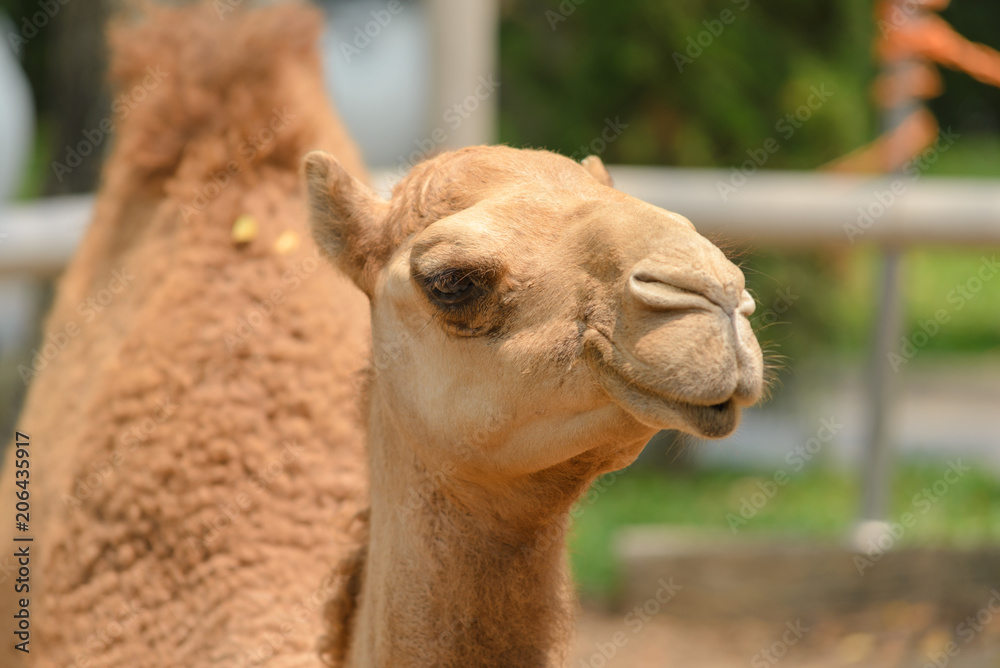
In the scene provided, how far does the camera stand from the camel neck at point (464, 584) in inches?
80.2

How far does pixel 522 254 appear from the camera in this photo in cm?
186

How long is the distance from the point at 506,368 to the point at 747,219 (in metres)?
3.35

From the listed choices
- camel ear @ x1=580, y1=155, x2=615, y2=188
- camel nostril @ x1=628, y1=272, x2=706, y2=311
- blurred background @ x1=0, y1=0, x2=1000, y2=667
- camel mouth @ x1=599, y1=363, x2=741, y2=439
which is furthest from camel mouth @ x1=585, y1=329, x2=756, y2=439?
camel ear @ x1=580, y1=155, x2=615, y2=188

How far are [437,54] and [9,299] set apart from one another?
10.9 m

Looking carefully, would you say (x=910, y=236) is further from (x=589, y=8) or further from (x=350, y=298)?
(x=589, y=8)

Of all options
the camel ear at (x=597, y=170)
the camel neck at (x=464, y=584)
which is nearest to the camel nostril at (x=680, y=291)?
the camel neck at (x=464, y=584)

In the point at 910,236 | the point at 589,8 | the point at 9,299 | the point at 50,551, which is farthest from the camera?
the point at 9,299

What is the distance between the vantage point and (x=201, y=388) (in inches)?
113

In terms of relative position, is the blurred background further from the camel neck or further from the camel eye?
the camel eye

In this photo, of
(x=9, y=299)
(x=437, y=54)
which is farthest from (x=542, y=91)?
(x=9, y=299)

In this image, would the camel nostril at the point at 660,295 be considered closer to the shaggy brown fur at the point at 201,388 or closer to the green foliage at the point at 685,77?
the shaggy brown fur at the point at 201,388

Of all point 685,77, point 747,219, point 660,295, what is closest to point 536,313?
point 660,295

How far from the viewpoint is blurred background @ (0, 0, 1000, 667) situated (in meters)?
4.95

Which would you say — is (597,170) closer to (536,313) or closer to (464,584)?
(536,313)
